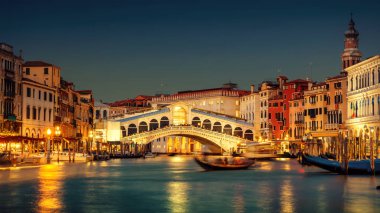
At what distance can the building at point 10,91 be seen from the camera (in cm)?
4066

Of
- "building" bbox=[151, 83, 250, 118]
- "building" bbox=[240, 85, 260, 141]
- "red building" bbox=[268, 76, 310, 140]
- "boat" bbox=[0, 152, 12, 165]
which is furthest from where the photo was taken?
"building" bbox=[151, 83, 250, 118]

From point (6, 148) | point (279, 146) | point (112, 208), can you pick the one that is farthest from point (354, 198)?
point (279, 146)

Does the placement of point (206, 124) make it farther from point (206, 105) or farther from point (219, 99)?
point (206, 105)

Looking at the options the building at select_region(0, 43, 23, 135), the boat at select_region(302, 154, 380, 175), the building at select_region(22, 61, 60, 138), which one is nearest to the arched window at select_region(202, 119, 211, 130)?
the building at select_region(22, 61, 60, 138)

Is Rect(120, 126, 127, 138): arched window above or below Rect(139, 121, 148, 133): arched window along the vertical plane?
below

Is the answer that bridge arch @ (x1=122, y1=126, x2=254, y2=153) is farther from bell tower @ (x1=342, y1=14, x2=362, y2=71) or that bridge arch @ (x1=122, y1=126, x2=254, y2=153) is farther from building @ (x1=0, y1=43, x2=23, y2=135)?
building @ (x1=0, y1=43, x2=23, y2=135)

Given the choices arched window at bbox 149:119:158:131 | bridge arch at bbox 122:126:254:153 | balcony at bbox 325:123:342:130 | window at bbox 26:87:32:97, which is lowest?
bridge arch at bbox 122:126:254:153

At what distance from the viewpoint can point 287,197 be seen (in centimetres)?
2030

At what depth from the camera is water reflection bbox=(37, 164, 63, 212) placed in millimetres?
17611

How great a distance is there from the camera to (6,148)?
40250mm

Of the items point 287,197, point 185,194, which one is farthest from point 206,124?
point 287,197

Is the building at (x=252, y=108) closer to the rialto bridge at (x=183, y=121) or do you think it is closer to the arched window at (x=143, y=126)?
the rialto bridge at (x=183, y=121)

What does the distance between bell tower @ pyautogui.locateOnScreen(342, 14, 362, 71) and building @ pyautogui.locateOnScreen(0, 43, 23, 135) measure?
29.7 m

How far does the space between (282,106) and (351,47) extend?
1075 centimetres
